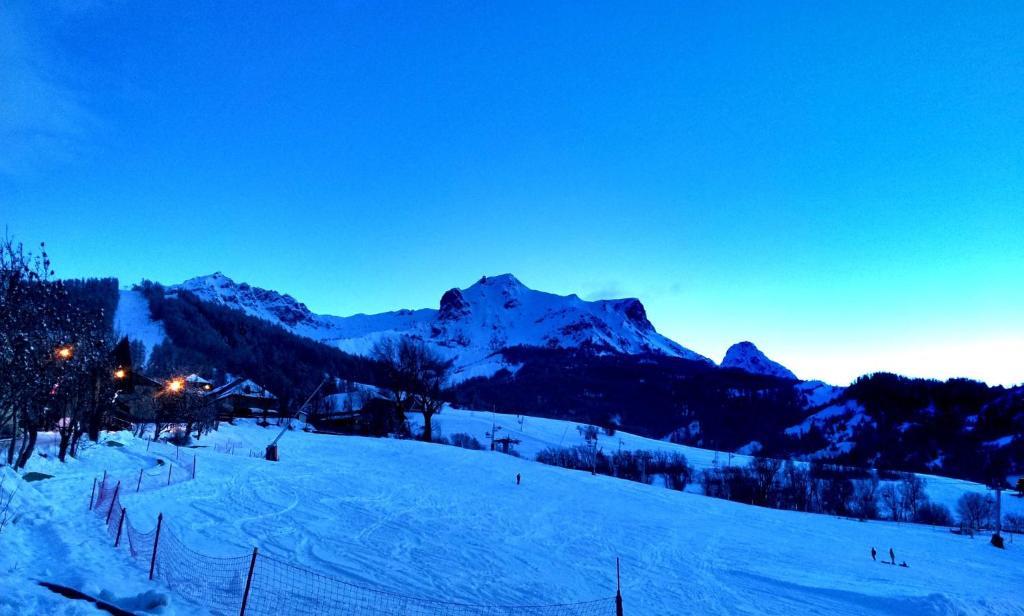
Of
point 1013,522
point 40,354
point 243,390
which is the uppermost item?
point 40,354

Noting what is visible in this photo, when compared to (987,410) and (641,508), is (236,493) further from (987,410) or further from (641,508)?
(987,410)

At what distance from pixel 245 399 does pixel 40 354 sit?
74.2 metres

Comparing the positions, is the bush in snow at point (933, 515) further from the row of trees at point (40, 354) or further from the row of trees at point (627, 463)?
the row of trees at point (40, 354)

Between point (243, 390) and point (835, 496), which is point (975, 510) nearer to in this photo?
point (835, 496)

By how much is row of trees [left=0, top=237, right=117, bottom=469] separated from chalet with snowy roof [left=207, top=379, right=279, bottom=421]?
2243 inches

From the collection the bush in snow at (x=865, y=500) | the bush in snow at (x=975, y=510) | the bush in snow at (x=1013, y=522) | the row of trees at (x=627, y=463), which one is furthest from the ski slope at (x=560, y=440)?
the bush in snow at (x=865, y=500)

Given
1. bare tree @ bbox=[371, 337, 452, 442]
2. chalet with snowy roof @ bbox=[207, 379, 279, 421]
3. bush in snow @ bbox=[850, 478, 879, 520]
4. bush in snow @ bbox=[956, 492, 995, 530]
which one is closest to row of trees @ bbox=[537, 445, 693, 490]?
bare tree @ bbox=[371, 337, 452, 442]

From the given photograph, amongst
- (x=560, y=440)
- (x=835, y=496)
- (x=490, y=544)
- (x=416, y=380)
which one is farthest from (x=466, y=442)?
(x=490, y=544)

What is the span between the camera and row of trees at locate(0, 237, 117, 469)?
18625mm

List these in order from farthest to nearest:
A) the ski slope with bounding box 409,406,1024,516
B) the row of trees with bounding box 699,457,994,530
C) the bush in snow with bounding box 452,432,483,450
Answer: the ski slope with bounding box 409,406,1024,516 → the bush in snow with bounding box 452,432,483,450 → the row of trees with bounding box 699,457,994,530

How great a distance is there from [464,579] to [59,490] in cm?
1525

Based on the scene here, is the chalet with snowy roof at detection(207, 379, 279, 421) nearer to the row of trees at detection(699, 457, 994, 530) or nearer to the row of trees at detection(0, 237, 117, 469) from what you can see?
the row of trees at detection(0, 237, 117, 469)

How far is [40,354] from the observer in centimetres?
2161

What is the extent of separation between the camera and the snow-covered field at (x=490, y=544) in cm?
1373
